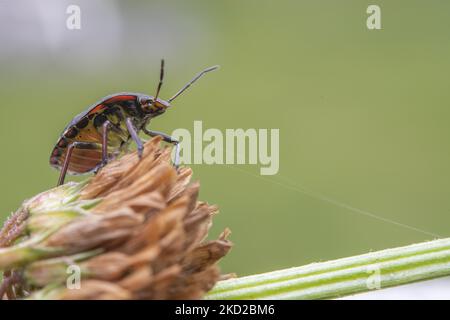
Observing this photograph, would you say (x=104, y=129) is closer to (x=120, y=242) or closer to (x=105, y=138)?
(x=105, y=138)

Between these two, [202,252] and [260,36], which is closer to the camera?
[202,252]

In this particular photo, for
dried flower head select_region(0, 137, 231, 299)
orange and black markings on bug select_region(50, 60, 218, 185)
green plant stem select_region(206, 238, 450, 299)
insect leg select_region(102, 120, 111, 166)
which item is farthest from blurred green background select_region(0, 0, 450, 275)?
dried flower head select_region(0, 137, 231, 299)

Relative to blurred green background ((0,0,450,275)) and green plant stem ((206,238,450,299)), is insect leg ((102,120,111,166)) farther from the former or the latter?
blurred green background ((0,0,450,275))

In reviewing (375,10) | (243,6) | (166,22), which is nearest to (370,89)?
(375,10)

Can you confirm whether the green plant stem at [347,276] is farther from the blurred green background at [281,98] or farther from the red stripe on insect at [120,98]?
the blurred green background at [281,98]

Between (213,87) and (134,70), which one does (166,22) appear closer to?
(134,70)

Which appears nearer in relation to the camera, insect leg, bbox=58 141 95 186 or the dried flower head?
the dried flower head
